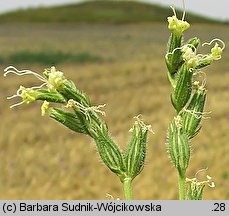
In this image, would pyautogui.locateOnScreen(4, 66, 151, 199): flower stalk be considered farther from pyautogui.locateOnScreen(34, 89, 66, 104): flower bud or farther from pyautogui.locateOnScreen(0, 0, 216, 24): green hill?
pyautogui.locateOnScreen(0, 0, 216, 24): green hill

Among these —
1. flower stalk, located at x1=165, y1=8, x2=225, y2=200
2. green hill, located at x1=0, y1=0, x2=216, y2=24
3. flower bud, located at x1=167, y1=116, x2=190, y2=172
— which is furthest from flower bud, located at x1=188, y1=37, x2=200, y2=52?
green hill, located at x1=0, y1=0, x2=216, y2=24

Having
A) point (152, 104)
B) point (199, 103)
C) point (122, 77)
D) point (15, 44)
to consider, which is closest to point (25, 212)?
point (199, 103)

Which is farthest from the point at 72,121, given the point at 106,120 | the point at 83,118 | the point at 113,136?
the point at 106,120

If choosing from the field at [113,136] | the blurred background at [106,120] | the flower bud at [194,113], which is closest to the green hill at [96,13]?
the blurred background at [106,120]

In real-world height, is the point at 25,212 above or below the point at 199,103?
below

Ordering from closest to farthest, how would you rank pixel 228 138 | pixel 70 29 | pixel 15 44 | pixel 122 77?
1. pixel 228 138
2. pixel 122 77
3. pixel 15 44
4. pixel 70 29

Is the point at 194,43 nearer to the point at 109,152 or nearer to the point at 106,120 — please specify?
the point at 109,152

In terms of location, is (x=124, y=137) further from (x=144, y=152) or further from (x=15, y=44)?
(x=15, y=44)
